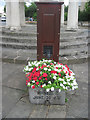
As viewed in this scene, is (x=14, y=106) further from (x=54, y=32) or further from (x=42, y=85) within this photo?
→ (x=54, y=32)

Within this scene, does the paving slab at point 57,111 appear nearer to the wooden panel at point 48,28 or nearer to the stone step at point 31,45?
the wooden panel at point 48,28

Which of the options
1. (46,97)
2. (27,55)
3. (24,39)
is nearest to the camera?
(46,97)

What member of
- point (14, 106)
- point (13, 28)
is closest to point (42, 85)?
point (14, 106)

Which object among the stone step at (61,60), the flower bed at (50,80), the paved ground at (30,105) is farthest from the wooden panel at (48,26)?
the stone step at (61,60)

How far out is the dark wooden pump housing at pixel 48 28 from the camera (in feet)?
12.9

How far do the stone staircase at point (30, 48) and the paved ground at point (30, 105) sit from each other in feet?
5.81

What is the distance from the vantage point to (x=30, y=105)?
339 cm

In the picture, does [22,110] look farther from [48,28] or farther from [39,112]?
[48,28]

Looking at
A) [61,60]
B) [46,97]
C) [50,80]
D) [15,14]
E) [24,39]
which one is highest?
[15,14]

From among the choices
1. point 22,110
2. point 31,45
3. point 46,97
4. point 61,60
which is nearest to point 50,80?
point 46,97

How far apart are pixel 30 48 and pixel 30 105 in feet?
16.2

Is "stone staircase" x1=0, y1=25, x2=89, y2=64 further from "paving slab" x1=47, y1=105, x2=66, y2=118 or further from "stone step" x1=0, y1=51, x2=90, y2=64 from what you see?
"paving slab" x1=47, y1=105, x2=66, y2=118

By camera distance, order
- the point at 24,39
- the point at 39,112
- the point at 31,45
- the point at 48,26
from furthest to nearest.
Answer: the point at 24,39, the point at 31,45, the point at 48,26, the point at 39,112

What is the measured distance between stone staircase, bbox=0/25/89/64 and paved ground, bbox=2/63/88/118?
1.77m
